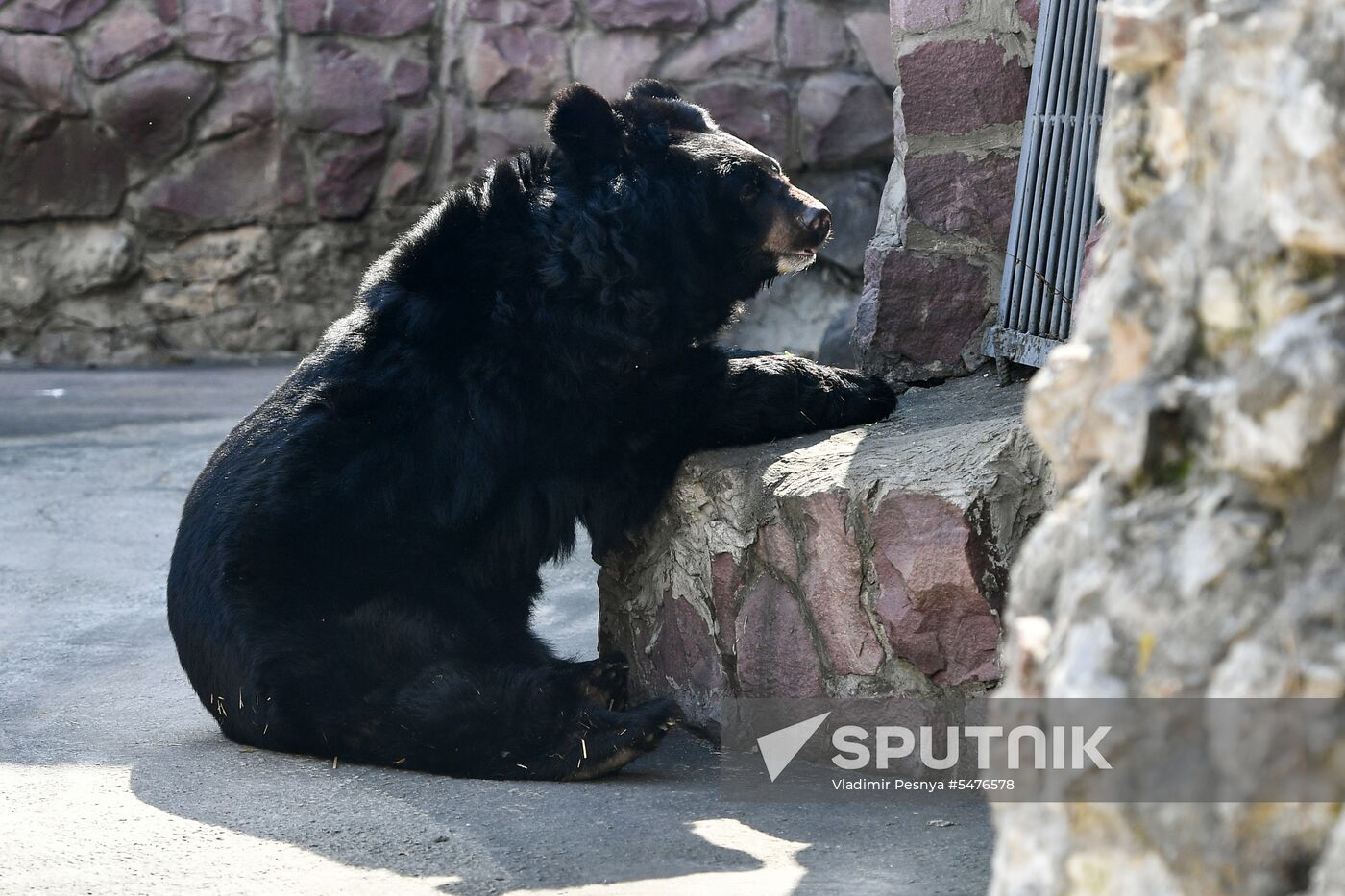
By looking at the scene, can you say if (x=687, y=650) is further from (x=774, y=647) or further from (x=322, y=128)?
(x=322, y=128)

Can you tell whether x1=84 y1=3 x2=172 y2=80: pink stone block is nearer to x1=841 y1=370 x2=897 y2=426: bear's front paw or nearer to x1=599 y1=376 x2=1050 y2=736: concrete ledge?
x1=599 y1=376 x2=1050 y2=736: concrete ledge

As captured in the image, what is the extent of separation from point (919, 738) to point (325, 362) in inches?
62.9

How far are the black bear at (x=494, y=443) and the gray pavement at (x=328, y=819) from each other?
15 cm

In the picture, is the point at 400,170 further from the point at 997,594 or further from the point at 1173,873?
the point at 1173,873

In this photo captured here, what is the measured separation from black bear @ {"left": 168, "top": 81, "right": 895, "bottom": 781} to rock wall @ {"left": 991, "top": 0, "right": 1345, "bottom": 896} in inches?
68.8

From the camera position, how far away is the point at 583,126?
367 cm

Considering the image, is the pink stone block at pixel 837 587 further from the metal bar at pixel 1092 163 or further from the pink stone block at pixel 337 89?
the pink stone block at pixel 337 89

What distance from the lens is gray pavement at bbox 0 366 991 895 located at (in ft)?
7.90

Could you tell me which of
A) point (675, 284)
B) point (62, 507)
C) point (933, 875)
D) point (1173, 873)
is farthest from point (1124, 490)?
point (62, 507)

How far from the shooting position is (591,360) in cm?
350

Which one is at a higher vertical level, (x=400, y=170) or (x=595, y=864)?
(x=400, y=170)

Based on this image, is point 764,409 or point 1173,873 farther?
point 764,409

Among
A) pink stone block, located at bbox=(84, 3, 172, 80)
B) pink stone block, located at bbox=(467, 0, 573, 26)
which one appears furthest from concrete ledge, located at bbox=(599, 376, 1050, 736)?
pink stone block, located at bbox=(84, 3, 172, 80)

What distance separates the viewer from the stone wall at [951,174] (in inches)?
160
